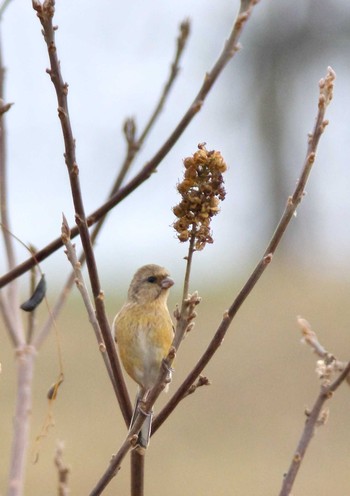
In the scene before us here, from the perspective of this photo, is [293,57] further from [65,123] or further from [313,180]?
[65,123]

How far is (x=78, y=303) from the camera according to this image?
1485 cm

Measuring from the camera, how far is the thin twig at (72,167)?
6.56 feet

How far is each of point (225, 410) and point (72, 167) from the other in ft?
34.6

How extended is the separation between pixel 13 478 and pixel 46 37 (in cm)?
107

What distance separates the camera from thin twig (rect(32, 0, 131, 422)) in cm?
200

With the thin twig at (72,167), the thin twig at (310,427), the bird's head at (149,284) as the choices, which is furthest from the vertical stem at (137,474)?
the bird's head at (149,284)

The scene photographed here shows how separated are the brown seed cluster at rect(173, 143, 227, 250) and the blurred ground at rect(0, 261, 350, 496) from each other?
8269 mm

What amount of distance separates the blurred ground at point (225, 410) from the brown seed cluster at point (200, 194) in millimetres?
8269

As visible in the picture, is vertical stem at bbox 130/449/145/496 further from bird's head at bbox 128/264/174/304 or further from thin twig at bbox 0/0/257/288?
bird's head at bbox 128/264/174/304

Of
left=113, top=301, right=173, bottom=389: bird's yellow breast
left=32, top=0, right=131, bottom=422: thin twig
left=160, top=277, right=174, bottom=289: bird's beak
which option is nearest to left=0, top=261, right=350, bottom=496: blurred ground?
left=113, top=301, right=173, bottom=389: bird's yellow breast

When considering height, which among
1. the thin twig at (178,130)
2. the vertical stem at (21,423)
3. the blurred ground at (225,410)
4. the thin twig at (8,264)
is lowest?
the vertical stem at (21,423)

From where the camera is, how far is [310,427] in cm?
240

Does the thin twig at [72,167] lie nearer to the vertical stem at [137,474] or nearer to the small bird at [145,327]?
the vertical stem at [137,474]

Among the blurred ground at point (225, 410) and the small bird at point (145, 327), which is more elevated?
the blurred ground at point (225, 410)
